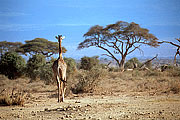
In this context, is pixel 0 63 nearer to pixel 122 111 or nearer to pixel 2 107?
pixel 2 107

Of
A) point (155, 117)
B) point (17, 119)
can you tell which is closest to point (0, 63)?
point (17, 119)

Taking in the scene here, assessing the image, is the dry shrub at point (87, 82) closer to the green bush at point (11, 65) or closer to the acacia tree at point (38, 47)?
the green bush at point (11, 65)

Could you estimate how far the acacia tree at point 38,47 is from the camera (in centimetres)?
3635

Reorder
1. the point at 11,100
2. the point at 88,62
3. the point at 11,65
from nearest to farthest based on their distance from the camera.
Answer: the point at 11,100 → the point at 11,65 → the point at 88,62

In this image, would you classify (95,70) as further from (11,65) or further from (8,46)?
(8,46)

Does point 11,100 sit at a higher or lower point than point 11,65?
lower

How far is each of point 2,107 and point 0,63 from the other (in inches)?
589

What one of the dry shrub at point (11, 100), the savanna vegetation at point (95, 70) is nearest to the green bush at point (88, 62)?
the savanna vegetation at point (95, 70)

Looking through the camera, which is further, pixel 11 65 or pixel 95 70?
pixel 11 65

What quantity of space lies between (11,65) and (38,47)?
1569 cm

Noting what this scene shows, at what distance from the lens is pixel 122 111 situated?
609 cm

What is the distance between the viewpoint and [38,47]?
36.4m

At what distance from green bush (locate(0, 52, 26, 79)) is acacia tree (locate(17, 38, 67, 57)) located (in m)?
14.7

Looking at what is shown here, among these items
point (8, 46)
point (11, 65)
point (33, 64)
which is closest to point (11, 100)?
point (33, 64)
